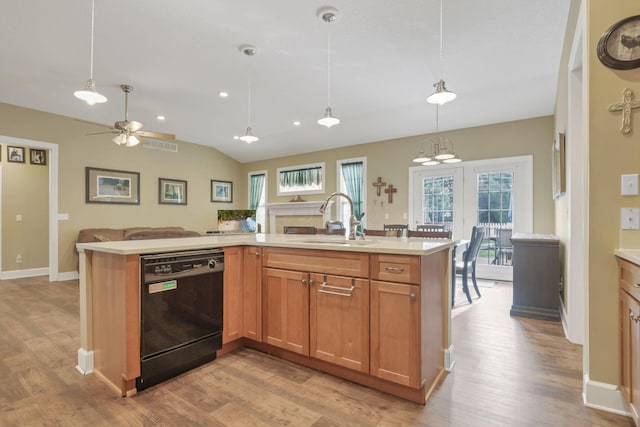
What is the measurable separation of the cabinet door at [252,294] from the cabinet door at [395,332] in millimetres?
987

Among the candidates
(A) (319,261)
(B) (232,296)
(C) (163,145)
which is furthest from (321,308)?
(C) (163,145)

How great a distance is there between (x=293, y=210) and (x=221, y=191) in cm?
218

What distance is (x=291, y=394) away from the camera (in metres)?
1.96

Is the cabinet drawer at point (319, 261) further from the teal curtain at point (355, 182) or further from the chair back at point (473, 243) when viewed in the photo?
the teal curtain at point (355, 182)

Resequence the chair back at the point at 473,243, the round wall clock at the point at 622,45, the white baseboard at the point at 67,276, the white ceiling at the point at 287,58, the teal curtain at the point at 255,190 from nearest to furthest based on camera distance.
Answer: the round wall clock at the point at 622,45 → the white ceiling at the point at 287,58 → the chair back at the point at 473,243 → the white baseboard at the point at 67,276 → the teal curtain at the point at 255,190

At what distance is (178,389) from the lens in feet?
6.69

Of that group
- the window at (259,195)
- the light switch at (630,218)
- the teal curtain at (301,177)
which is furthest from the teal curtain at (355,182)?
the light switch at (630,218)

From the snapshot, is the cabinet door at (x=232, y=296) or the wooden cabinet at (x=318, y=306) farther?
the cabinet door at (x=232, y=296)

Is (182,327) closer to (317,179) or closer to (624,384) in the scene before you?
(624,384)

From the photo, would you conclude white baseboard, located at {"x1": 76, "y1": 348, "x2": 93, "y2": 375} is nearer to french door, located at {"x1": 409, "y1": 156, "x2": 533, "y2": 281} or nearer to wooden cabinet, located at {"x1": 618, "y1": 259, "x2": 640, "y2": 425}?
wooden cabinet, located at {"x1": 618, "y1": 259, "x2": 640, "y2": 425}

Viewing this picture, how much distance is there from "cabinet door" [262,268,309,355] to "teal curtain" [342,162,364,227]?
470cm

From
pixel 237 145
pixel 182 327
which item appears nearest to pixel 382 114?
pixel 237 145

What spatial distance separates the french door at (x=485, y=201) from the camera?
5.20 metres

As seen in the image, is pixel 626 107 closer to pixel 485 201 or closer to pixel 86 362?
pixel 86 362
